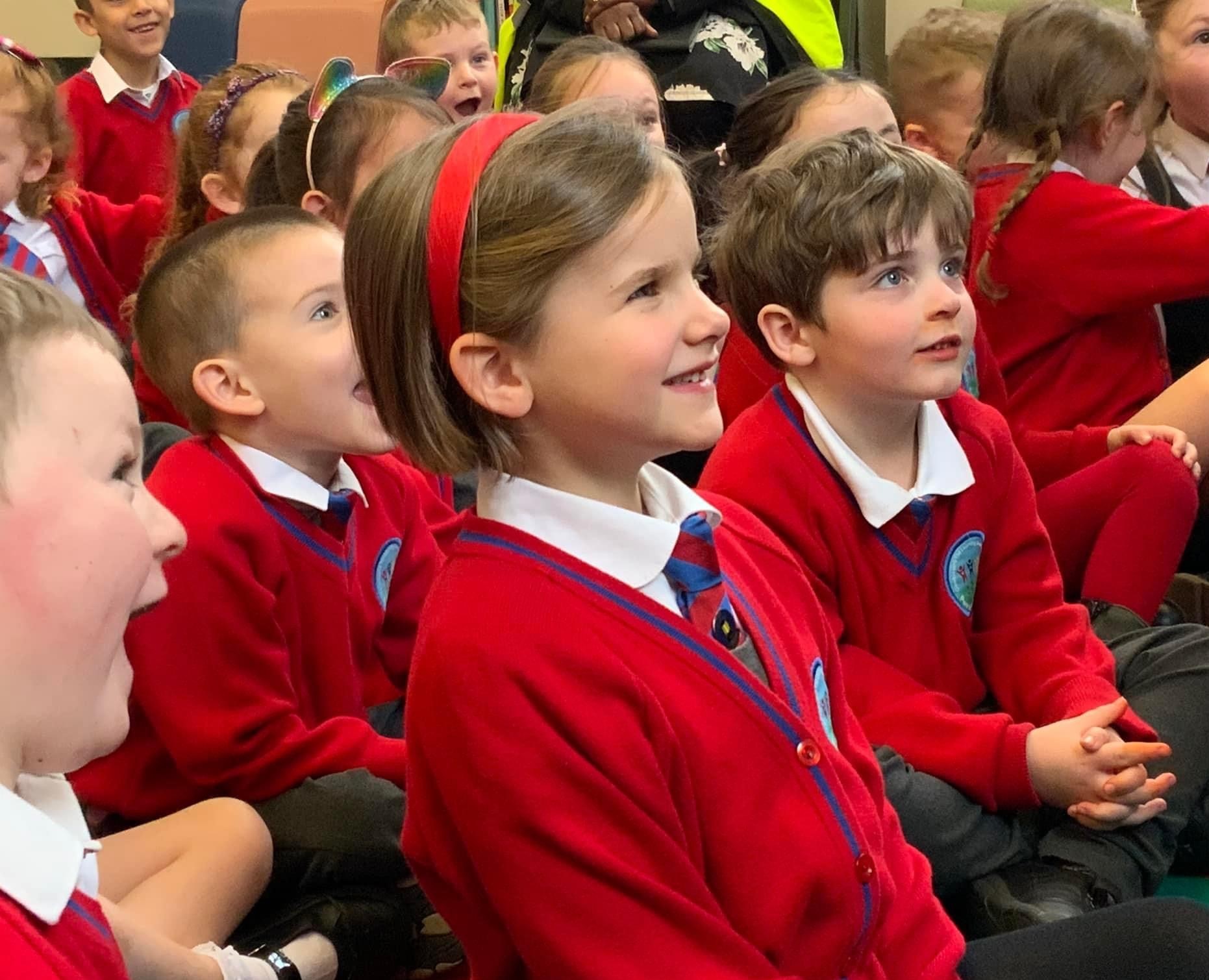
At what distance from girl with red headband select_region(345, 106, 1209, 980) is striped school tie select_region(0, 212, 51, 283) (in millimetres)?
1734

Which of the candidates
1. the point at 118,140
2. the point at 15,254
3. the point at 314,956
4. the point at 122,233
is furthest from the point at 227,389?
the point at 118,140

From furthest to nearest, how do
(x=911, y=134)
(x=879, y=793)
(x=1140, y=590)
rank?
(x=911, y=134) → (x=1140, y=590) → (x=879, y=793)

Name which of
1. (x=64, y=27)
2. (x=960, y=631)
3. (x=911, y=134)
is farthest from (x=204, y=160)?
(x=64, y=27)

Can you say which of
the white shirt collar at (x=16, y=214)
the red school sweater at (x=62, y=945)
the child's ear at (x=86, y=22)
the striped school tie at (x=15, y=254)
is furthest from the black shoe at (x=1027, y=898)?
the child's ear at (x=86, y=22)

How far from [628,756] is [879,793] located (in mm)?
262

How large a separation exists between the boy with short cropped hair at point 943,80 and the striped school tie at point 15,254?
1522 mm

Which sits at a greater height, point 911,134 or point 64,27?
point 911,134

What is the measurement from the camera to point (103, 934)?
2.36ft

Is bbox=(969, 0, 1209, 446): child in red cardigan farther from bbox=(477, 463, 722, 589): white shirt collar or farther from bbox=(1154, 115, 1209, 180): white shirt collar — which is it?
bbox=(477, 463, 722, 589): white shirt collar

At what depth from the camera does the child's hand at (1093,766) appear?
1293 mm

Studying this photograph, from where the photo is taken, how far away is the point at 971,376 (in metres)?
1.91

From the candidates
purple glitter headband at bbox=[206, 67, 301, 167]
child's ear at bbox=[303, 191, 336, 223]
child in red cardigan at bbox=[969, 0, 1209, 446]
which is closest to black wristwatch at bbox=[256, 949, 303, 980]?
child's ear at bbox=[303, 191, 336, 223]

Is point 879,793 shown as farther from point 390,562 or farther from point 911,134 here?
point 911,134

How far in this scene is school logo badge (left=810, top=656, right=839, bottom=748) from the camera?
1028 mm
